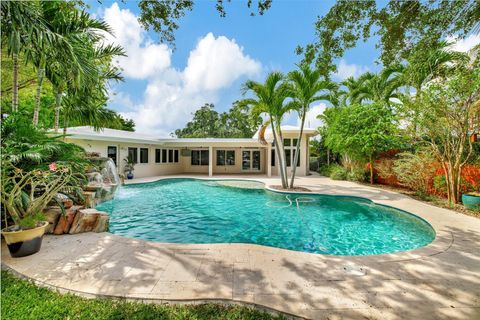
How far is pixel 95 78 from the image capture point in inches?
202

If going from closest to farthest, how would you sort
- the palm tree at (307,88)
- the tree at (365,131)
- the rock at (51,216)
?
the rock at (51,216) < the palm tree at (307,88) < the tree at (365,131)

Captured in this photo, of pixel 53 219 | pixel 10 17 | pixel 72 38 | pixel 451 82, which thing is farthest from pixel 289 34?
pixel 53 219

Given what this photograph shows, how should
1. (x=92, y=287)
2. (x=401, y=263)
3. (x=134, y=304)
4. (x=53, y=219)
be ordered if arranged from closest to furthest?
(x=134, y=304)
(x=92, y=287)
(x=401, y=263)
(x=53, y=219)

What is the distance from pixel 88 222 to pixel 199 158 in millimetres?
15170

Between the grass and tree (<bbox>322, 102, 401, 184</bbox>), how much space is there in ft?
35.6

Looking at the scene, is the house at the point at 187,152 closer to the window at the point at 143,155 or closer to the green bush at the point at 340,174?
the window at the point at 143,155

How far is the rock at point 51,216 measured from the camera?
460 cm

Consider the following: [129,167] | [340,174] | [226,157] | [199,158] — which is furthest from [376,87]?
[129,167]

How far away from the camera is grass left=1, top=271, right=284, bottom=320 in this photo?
2.27 m

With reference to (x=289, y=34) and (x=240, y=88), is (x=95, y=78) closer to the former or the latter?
(x=289, y=34)

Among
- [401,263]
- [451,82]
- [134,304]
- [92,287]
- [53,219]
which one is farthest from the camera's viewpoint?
[451,82]

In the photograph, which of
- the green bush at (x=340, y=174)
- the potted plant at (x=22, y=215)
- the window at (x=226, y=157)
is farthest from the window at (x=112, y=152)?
the green bush at (x=340, y=174)

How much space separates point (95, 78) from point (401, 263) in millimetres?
7400

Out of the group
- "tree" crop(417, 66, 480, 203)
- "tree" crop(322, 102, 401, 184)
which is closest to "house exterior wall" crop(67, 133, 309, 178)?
"tree" crop(322, 102, 401, 184)
